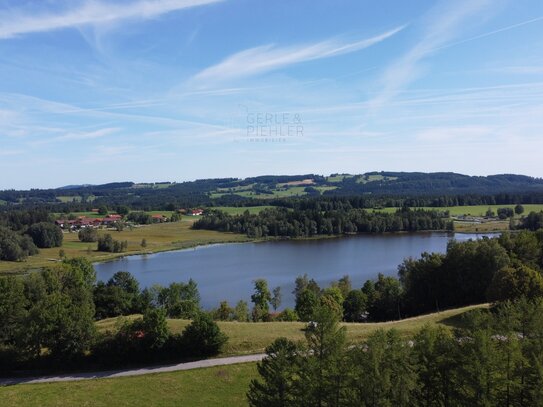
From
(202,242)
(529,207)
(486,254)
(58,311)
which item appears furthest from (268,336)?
(529,207)

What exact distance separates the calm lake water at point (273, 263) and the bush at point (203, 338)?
20543 mm

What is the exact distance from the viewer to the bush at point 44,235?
90750 millimetres

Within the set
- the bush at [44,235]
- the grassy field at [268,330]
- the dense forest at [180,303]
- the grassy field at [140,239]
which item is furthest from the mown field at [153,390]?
the bush at [44,235]

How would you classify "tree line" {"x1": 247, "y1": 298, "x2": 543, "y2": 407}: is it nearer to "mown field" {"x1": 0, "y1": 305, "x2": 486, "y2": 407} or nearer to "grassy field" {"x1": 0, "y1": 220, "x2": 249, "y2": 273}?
"mown field" {"x1": 0, "y1": 305, "x2": 486, "y2": 407}

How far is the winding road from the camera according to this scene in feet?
76.2

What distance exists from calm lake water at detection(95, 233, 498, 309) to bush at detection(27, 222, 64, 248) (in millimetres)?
18942

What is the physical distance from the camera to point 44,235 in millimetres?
90625

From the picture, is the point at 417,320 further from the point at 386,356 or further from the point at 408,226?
the point at 408,226

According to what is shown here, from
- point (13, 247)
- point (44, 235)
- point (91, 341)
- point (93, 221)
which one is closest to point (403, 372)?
point (91, 341)

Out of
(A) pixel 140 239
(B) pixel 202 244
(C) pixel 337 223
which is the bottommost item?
(B) pixel 202 244

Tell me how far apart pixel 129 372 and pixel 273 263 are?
160 ft

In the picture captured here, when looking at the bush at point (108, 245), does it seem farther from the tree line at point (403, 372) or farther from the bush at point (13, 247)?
the tree line at point (403, 372)

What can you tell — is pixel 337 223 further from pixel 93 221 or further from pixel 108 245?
pixel 93 221

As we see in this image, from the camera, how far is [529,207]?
135500 millimetres
